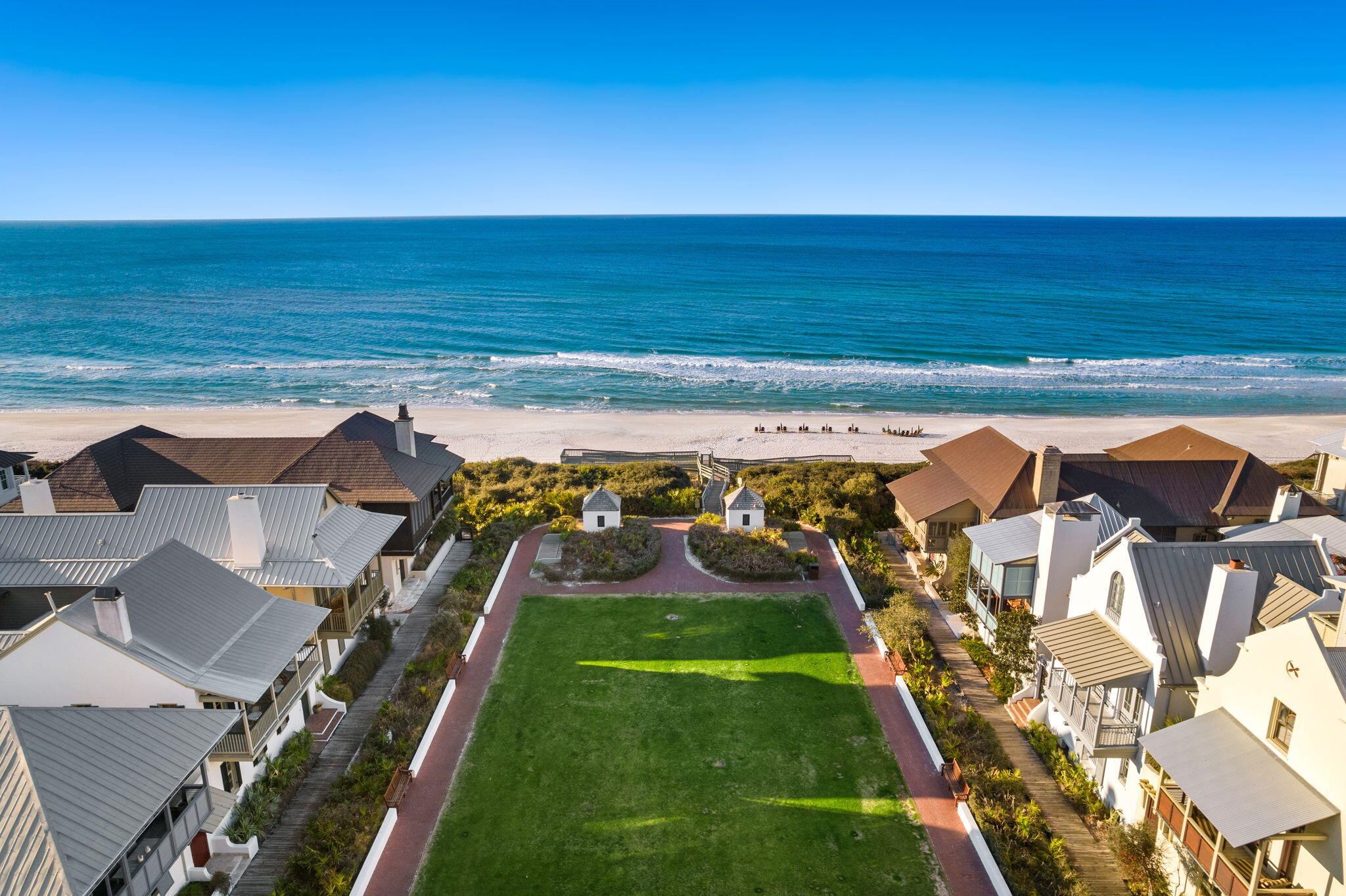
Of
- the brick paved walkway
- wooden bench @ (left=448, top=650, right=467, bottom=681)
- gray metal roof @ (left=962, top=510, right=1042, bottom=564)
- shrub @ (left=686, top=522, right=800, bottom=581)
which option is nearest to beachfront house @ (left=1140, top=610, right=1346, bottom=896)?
the brick paved walkway

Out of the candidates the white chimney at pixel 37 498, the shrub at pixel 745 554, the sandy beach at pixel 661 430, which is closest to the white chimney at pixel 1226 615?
the shrub at pixel 745 554

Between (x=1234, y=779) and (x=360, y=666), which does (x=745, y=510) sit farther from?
(x=1234, y=779)

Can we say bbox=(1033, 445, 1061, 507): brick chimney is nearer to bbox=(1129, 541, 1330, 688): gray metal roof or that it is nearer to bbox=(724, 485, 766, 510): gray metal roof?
bbox=(1129, 541, 1330, 688): gray metal roof

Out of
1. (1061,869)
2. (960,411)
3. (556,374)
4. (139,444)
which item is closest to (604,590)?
(1061,869)

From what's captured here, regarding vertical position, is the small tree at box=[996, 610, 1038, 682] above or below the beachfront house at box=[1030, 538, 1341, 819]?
below

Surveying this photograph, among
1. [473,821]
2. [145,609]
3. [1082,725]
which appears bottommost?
[473,821]

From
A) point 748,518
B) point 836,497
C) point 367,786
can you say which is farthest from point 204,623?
point 836,497

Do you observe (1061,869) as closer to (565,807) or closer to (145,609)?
(565,807)
